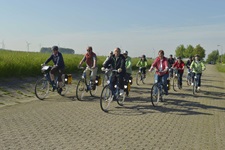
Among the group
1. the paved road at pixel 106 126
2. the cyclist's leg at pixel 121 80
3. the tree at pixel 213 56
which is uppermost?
the tree at pixel 213 56

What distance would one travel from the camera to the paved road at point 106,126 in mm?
4878

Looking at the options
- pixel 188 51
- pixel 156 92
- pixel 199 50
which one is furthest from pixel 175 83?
pixel 199 50

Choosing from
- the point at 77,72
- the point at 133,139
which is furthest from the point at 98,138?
the point at 77,72

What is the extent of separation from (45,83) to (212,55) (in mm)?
145397

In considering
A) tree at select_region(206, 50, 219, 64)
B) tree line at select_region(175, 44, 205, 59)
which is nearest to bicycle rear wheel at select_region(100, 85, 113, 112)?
tree line at select_region(175, 44, 205, 59)

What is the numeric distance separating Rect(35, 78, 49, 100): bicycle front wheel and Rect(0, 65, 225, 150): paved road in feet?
1.11

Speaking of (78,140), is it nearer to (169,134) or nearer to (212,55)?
(169,134)

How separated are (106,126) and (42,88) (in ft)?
14.4

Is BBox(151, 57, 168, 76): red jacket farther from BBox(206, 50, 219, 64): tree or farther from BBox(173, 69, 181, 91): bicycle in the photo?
BBox(206, 50, 219, 64): tree

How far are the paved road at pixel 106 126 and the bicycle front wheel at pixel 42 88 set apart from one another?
1.11ft

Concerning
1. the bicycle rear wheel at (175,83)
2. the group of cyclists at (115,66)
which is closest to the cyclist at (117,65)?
the group of cyclists at (115,66)

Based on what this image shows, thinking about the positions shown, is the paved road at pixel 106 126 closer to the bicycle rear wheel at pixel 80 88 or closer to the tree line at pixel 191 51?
the bicycle rear wheel at pixel 80 88

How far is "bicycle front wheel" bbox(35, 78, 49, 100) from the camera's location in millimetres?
9327

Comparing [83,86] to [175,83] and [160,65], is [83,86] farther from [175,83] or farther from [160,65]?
[175,83]
